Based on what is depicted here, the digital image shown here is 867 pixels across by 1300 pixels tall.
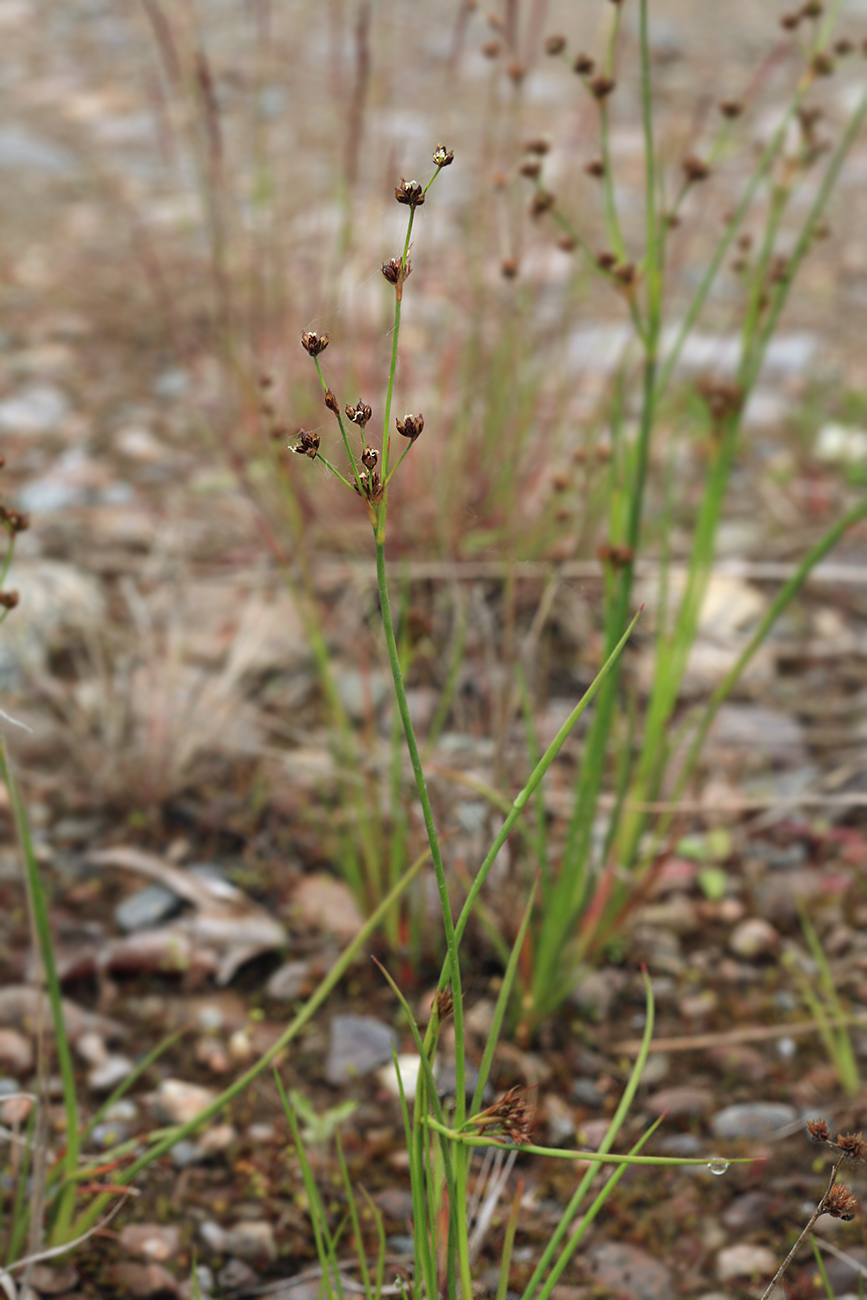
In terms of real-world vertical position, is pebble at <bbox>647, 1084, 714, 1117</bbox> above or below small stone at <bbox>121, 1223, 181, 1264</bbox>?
above

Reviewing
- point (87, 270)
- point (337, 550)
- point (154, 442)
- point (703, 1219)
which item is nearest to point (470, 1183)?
point (703, 1219)

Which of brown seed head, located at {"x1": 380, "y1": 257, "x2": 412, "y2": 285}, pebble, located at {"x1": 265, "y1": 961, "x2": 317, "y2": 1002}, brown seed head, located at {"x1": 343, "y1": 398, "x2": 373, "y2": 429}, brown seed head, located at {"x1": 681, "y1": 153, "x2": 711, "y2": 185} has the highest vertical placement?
brown seed head, located at {"x1": 681, "y1": 153, "x2": 711, "y2": 185}

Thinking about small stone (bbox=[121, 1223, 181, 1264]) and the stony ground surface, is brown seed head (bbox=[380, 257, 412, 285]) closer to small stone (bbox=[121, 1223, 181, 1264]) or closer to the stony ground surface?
the stony ground surface

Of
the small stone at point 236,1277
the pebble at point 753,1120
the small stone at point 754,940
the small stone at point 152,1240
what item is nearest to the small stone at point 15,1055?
the small stone at point 152,1240

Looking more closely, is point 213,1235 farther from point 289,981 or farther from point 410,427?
point 410,427

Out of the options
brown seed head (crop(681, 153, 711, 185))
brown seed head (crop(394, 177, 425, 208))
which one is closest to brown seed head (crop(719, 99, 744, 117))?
brown seed head (crop(681, 153, 711, 185))
